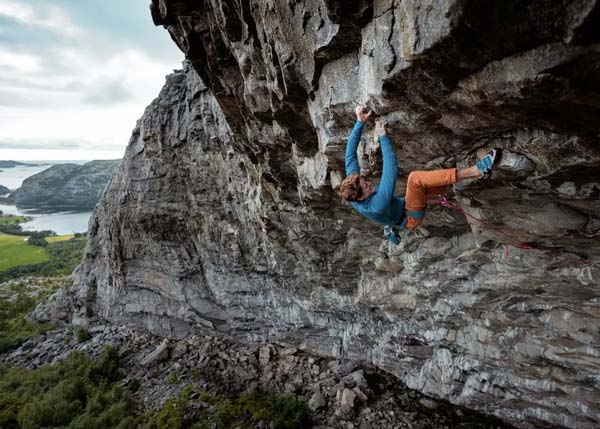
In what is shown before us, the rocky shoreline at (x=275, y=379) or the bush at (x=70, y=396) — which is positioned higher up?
the rocky shoreline at (x=275, y=379)

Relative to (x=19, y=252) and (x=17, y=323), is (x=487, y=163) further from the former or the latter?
(x=19, y=252)

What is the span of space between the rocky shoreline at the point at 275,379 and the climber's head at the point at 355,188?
9824mm

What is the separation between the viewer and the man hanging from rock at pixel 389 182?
13.3 ft

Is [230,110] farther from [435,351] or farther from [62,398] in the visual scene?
[62,398]

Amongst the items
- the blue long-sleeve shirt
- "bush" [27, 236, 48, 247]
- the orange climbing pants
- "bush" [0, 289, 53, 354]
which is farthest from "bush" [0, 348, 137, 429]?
"bush" [27, 236, 48, 247]

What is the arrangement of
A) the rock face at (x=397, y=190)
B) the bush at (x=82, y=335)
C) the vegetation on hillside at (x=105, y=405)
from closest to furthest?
the rock face at (x=397, y=190)
the vegetation on hillside at (x=105, y=405)
the bush at (x=82, y=335)

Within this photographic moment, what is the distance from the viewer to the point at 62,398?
1459cm

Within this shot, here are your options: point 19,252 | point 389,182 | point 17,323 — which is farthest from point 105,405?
point 19,252

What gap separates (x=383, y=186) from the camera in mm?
4301

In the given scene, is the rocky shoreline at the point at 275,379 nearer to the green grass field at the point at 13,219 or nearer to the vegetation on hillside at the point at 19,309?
the vegetation on hillside at the point at 19,309

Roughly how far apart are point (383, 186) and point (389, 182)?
0.35ft

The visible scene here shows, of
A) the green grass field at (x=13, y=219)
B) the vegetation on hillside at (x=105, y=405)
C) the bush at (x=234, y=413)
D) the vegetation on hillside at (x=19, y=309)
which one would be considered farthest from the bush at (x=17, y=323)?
the green grass field at (x=13, y=219)

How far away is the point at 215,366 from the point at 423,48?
50.0 ft

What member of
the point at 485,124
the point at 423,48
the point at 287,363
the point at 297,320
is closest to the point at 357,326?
the point at 297,320
